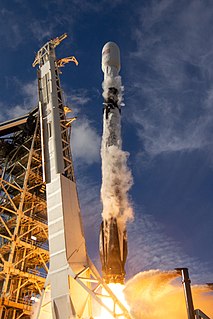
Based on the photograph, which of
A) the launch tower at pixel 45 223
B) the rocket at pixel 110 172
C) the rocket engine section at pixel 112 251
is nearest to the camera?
the launch tower at pixel 45 223

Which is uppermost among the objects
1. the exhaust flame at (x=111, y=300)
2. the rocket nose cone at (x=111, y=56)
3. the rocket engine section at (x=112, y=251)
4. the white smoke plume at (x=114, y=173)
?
the rocket nose cone at (x=111, y=56)

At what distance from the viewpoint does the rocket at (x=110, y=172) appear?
2153cm

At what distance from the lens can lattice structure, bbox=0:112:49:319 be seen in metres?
26.7

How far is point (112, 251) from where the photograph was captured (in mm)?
21719

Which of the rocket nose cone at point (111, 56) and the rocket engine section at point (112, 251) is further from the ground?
the rocket nose cone at point (111, 56)

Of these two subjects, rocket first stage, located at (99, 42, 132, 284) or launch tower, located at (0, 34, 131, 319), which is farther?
rocket first stage, located at (99, 42, 132, 284)

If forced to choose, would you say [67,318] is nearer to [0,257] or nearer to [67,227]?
[67,227]

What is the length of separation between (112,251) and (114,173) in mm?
5085

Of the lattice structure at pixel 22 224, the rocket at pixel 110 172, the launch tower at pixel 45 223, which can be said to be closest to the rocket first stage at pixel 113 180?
the rocket at pixel 110 172

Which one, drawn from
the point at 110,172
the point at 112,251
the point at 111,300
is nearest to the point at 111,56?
the point at 110,172

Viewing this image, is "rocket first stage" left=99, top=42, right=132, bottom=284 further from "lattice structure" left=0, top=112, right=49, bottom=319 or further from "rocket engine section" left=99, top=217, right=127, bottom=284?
"lattice structure" left=0, top=112, right=49, bottom=319

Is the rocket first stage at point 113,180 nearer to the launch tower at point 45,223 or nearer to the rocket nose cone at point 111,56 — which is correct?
the rocket nose cone at point 111,56

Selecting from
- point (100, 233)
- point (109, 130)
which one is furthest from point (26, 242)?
point (109, 130)

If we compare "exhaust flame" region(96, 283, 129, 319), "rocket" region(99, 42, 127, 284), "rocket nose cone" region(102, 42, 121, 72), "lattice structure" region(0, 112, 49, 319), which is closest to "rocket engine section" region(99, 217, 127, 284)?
"rocket" region(99, 42, 127, 284)
